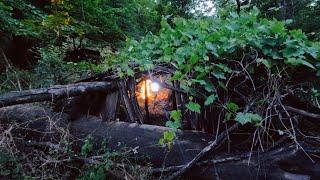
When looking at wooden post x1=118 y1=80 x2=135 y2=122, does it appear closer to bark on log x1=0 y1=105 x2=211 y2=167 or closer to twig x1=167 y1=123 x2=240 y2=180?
bark on log x1=0 y1=105 x2=211 y2=167

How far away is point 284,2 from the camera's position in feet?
42.3

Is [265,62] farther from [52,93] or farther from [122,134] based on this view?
[52,93]

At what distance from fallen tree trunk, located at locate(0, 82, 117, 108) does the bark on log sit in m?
0.37

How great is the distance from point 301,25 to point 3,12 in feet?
32.7

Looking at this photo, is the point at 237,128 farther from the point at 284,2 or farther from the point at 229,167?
the point at 284,2

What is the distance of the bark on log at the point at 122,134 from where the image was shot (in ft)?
14.3

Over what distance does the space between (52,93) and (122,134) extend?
1.22 m

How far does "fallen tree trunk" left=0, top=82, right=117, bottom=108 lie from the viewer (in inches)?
184

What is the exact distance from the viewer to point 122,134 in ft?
16.2

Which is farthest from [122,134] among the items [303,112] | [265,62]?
[303,112]

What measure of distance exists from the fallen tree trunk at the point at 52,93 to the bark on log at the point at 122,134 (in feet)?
1.20

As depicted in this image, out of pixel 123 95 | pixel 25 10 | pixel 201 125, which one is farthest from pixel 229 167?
pixel 25 10

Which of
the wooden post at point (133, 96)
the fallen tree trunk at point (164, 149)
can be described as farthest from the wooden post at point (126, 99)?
the fallen tree trunk at point (164, 149)

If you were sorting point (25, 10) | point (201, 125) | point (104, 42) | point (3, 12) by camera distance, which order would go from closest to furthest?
1. point (201, 125)
2. point (3, 12)
3. point (25, 10)
4. point (104, 42)
